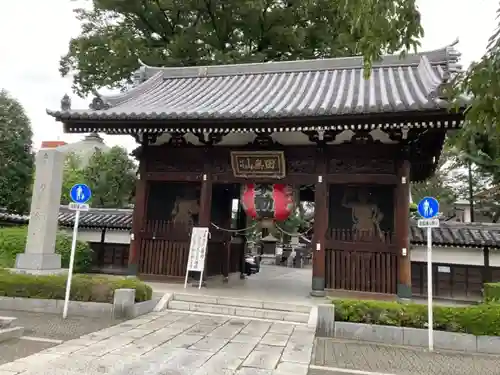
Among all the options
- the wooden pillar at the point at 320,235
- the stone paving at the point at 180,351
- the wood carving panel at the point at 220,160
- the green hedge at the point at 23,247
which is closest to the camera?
the stone paving at the point at 180,351

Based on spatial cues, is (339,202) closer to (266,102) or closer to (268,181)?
(268,181)

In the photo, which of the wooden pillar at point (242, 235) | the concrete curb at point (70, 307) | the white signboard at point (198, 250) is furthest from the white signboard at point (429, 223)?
the wooden pillar at point (242, 235)

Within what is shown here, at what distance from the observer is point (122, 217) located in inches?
574

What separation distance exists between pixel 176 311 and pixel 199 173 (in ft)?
13.9

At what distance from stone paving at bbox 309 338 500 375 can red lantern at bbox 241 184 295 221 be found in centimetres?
451

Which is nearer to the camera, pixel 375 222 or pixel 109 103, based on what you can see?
pixel 375 222

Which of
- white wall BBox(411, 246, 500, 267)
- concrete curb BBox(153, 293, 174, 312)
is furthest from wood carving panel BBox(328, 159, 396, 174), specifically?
concrete curb BBox(153, 293, 174, 312)

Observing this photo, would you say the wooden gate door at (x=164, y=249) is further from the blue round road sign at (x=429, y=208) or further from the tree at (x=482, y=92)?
the tree at (x=482, y=92)

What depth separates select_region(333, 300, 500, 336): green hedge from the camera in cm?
646

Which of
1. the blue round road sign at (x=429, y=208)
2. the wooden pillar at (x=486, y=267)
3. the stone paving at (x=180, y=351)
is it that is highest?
the blue round road sign at (x=429, y=208)

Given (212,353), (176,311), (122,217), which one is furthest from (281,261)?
(212,353)

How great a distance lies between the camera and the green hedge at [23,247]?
11531mm

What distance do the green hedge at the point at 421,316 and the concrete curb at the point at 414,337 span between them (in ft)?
0.33

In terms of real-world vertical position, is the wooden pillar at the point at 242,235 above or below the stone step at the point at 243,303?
above
